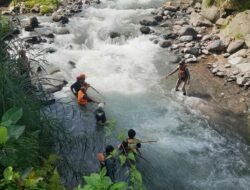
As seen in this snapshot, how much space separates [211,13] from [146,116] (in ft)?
27.6

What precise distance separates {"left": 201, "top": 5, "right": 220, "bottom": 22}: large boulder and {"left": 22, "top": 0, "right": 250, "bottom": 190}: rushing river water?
328cm

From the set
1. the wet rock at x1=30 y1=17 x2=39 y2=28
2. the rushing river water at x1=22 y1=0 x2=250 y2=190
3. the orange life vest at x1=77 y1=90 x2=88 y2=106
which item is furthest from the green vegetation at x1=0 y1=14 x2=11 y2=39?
the wet rock at x1=30 y1=17 x2=39 y2=28

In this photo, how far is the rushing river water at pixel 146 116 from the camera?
9883 millimetres

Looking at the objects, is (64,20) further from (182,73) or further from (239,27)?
(182,73)

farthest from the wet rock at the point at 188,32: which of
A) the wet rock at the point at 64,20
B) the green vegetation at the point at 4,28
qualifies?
the green vegetation at the point at 4,28

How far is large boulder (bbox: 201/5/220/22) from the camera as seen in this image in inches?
734

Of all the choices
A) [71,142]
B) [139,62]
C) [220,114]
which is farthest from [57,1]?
[71,142]

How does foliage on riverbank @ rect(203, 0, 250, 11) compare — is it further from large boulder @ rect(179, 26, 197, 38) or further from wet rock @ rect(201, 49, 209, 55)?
wet rock @ rect(201, 49, 209, 55)

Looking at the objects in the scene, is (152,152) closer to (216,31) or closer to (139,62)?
(139,62)

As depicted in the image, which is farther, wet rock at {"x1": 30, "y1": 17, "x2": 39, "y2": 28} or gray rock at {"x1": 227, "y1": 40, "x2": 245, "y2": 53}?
wet rock at {"x1": 30, "y1": 17, "x2": 39, "y2": 28}

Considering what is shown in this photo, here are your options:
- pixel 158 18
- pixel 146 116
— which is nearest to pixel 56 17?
pixel 158 18

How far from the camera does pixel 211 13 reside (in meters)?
18.8

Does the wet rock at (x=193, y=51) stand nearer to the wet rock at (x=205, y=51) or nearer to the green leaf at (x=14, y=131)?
the wet rock at (x=205, y=51)

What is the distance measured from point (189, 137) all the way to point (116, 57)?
6208 mm
